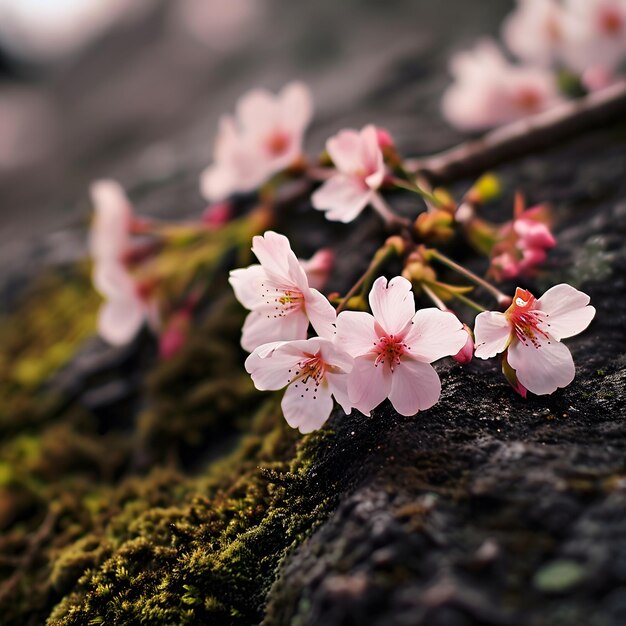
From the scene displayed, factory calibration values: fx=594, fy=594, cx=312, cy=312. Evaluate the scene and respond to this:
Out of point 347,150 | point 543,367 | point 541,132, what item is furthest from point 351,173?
point 541,132

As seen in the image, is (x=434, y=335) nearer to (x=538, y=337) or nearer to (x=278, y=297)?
(x=538, y=337)

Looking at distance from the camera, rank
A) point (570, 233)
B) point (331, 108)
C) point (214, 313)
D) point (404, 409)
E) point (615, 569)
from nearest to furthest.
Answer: point (615, 569) < point (404, 409) < point (570, 233) < point (214, 313) < point (331, 108)

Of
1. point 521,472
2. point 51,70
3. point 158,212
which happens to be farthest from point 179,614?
point 51,70

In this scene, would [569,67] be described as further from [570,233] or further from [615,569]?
[615,569]

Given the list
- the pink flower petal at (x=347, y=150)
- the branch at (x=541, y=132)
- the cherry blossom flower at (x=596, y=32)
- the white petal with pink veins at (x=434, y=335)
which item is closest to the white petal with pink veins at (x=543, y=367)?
the white petal with pink veins at (x=434, y=335)

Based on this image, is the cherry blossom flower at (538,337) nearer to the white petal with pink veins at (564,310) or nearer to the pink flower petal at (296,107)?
the white petal with pink veins at (564,310)

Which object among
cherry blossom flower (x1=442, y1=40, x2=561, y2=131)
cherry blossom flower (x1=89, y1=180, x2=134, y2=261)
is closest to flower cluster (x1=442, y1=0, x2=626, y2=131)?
cherry blossom flower (x1=442, y1=40, x2=561, y2=131)
